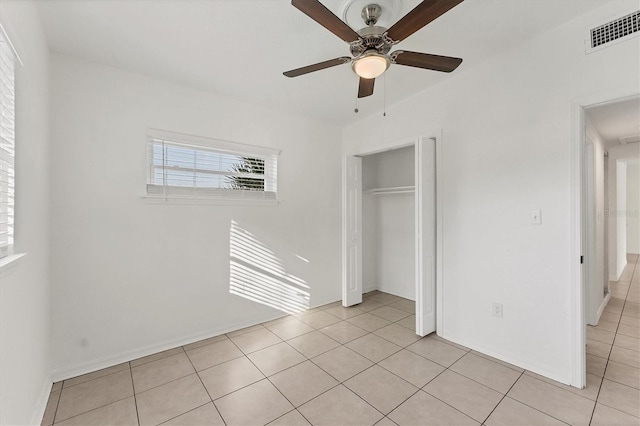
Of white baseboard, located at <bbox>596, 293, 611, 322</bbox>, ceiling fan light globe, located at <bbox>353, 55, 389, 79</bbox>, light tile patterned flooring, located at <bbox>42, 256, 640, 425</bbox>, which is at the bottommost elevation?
light tile patterned flooring, located at <bbox>42, 256, 640, 425</bbox>

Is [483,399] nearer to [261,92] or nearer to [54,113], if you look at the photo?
[261,92]

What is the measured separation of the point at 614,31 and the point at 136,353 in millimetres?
4568

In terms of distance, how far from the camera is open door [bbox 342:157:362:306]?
388 cm

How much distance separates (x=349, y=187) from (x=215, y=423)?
293cm

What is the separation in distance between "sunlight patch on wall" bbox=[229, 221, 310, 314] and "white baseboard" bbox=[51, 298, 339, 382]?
306 millimetres

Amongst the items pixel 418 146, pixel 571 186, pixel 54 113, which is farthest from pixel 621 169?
pixel 54 113

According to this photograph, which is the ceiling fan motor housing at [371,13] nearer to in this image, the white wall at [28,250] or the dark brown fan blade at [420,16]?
the dark brown fan blade at [420,16]

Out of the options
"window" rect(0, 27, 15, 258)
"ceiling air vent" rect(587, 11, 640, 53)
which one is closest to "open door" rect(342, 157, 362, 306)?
"ceiling air vent" rect(587, 11, 640, 53)

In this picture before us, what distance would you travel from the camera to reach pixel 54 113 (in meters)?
2.26

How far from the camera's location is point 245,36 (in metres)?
2.13

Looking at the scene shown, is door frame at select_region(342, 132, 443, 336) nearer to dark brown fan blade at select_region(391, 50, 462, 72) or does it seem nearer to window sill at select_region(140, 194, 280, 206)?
dark brown fan blade at select_region(391, 50, 462, 72)

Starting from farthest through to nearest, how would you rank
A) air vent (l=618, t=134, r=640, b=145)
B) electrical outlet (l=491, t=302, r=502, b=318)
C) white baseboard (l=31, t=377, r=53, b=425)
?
1. air vent (l=618, t=134, r=640, b=145)
2. electrical outlet (l=491, t=302, r=502, b=318)
3. white baseboard (l=31, t=377, r=53, b=425)

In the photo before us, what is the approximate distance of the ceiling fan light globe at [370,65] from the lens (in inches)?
65.1

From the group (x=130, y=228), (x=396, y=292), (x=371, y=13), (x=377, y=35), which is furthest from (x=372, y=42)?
(x=396, y=292)
